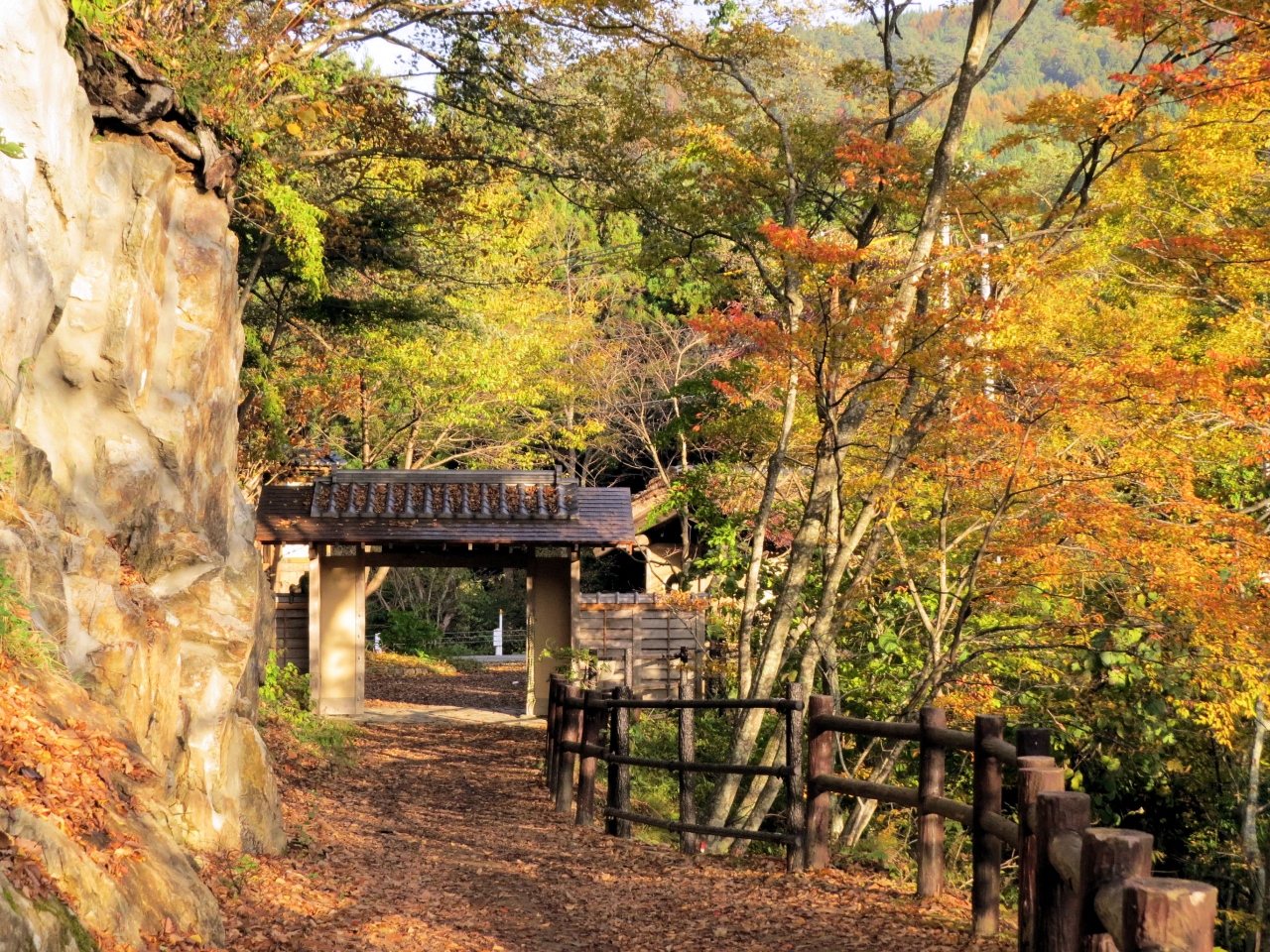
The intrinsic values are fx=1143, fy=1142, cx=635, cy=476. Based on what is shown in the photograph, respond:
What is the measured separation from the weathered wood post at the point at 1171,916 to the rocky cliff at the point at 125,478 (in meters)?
3.65

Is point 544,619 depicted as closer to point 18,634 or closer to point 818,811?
point 818,811

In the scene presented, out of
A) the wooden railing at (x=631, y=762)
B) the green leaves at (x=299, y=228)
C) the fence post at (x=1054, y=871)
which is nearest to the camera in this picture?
the fence post at (x=1054, y=871)

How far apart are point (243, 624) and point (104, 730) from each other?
94.9 inches

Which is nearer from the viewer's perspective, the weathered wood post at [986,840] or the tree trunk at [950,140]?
the weathered wood post at [986,840]

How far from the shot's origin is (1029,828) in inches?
175

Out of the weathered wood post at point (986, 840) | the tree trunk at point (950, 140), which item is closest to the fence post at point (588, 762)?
the tree trunk at point (950, 140)

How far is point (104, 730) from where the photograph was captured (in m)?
5.55

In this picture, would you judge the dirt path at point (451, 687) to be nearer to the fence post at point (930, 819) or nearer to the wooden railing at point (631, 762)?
the wooden railing at point (631, 762)

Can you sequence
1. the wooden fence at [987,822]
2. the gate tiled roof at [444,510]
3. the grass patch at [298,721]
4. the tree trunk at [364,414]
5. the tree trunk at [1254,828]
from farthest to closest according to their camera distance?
the tree trunk at [364,414], the gate tiled roof at [444,510], the grass patch at [298,721], the tree trunk at [1254,828], the wooden fence at [987,822]

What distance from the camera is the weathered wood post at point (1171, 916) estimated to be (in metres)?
2.64

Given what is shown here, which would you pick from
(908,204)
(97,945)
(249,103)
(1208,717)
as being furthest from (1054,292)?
(97,945)

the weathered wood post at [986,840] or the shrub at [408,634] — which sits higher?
the weathered wood post at [986,840]

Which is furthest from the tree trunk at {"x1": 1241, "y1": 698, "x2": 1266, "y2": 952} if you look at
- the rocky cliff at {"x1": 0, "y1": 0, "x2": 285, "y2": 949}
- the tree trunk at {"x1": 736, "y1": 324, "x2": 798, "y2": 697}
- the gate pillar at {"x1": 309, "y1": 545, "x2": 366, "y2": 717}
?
the gate pillar at {"x1": 309, "y1": 545, "x2": 366, "y2": 717}

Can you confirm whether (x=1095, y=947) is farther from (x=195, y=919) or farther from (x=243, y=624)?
(x=243, y=624)
